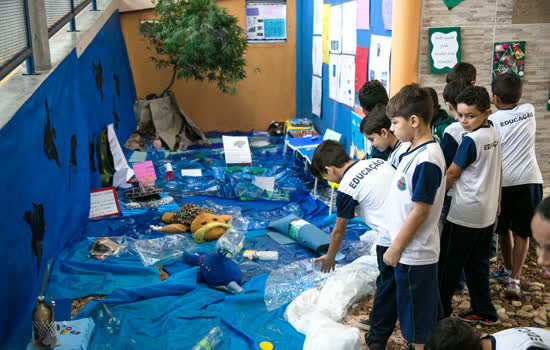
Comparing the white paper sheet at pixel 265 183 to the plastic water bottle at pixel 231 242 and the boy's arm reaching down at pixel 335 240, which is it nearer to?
the plastic water bottle at pixel 231 242

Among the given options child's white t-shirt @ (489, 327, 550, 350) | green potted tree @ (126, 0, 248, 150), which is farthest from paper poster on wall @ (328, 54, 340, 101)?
child's white t-shirt @ (489, 327, 550, 350)

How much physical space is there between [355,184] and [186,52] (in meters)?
4.79

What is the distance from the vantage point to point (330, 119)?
20.5 ft

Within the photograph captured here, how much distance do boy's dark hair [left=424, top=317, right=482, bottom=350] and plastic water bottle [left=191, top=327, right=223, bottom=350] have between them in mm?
1346

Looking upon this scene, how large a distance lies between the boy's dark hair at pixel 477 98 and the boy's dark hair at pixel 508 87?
1.56 ft

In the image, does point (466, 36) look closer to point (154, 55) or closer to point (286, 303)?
point (286, 303)

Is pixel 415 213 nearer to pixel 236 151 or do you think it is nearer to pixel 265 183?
pixel 265 183

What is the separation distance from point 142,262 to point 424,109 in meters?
2.36

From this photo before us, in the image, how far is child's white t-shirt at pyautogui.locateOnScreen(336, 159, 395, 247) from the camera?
7.59 ft

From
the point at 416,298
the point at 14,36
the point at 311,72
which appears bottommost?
the point at 416,298

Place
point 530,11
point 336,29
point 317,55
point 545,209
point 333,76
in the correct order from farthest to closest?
point 317,55, point 333,76, point 336,29, point 530,11, point 545,209

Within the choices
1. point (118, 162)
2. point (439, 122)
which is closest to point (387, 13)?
point (439, 122)

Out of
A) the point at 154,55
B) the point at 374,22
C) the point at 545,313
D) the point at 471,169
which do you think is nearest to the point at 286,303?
the point at 471,169

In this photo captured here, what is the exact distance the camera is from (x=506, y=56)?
3.66 metres
